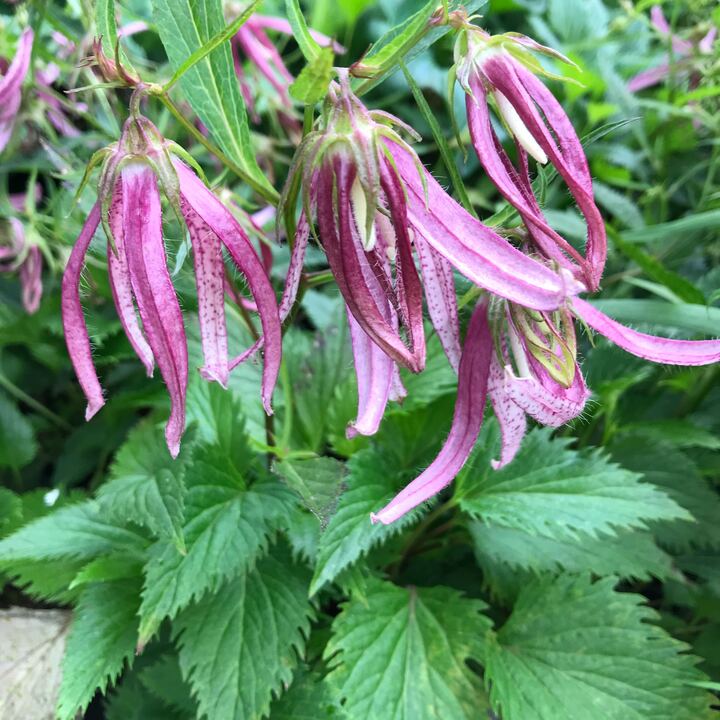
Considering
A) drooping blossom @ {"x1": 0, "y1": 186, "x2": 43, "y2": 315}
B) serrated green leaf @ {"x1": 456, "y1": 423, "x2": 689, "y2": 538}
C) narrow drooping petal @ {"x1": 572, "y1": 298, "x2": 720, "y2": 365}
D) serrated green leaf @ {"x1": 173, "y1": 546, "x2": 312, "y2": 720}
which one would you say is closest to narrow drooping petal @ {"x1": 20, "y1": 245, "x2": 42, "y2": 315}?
drooping blossom @ {"x1": 0, "y1": 186, "x2": 43, "y2": 315}

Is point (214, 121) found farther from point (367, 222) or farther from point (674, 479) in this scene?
point (674, 479)

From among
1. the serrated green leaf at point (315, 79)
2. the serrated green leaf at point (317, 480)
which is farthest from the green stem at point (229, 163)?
the serrated green leaf at point (317, 480)

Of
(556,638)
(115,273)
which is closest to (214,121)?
(115,273)

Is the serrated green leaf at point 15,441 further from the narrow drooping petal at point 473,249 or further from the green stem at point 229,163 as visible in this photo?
the narrow drooping petal at point 473,249

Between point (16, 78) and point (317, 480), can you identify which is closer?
point (317, 480)

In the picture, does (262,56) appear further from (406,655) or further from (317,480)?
(406,655)

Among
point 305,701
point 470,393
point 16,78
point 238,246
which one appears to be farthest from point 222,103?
point 305,701

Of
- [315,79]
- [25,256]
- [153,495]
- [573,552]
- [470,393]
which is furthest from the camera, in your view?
[25,256]

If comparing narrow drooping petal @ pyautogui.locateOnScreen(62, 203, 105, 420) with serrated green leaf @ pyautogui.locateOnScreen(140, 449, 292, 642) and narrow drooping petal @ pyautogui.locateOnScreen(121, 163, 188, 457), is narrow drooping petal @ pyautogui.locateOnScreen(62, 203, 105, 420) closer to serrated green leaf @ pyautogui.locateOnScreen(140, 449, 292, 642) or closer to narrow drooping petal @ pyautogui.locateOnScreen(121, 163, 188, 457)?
narrow drooping petal @ pyautogui.locateOnScreen(121, 163, 188, 457)
